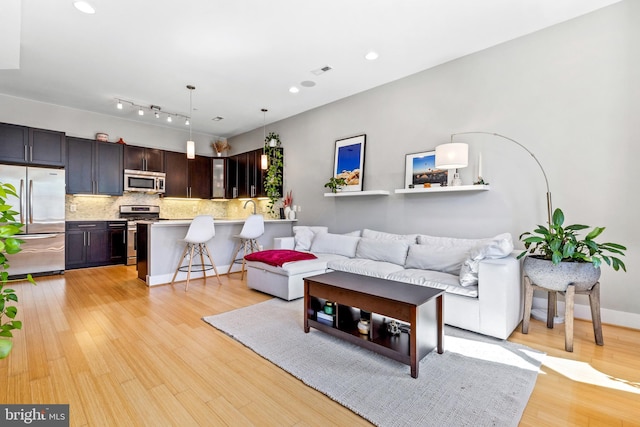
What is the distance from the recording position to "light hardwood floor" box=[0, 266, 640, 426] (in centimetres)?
171

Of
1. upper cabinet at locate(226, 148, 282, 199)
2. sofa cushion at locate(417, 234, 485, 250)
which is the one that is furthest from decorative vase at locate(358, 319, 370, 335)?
upper cabinet at locate(226, 148, 282, 199)

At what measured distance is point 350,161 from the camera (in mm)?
5098

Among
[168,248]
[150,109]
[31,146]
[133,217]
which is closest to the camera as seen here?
[168,248]

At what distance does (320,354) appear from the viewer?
94.1 inches

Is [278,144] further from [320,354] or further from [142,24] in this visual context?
[320,354]

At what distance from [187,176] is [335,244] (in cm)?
460

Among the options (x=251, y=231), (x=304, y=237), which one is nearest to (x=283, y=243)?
(x=304, y=237)

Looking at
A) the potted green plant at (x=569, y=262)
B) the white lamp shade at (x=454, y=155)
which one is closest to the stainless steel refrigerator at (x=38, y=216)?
the white lamp shade at (x=454, y=155)

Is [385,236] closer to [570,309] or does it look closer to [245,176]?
[570,309]

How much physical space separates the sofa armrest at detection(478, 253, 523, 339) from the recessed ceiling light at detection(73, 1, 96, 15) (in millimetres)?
4473

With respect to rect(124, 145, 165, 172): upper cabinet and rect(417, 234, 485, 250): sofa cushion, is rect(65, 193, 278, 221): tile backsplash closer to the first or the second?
rect(124, 145, 165, 172): upper cabinet

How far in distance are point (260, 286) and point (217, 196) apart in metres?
4.27

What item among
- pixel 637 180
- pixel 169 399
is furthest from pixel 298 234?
pixel 637 180

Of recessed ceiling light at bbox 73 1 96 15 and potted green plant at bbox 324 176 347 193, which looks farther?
potted green plant at bbox 324 176 347 193
